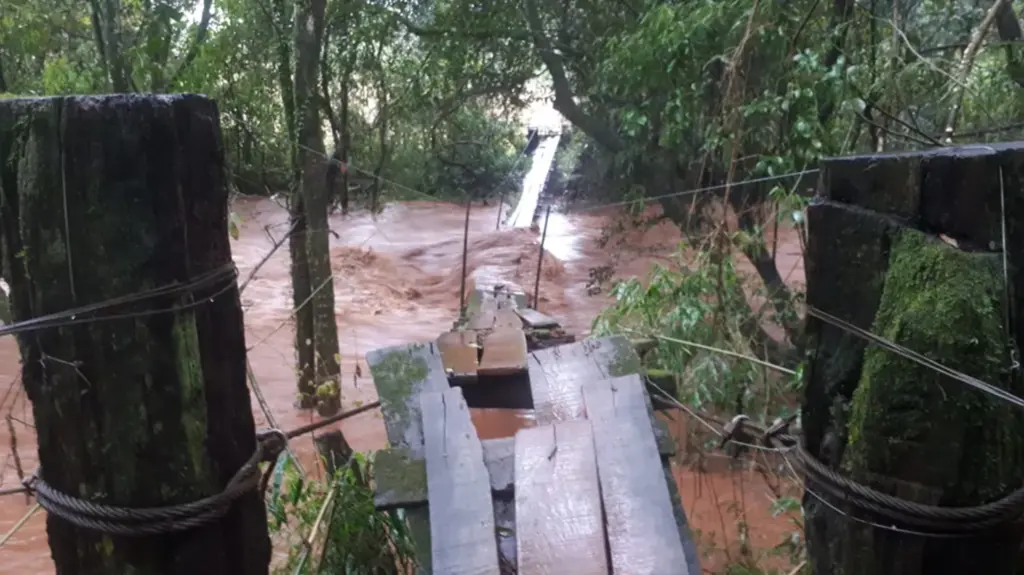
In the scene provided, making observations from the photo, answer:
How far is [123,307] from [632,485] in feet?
4.38

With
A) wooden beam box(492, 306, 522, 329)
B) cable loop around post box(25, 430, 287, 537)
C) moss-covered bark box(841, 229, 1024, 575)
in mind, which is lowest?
wooden beam box(492, 306, 522, 329)

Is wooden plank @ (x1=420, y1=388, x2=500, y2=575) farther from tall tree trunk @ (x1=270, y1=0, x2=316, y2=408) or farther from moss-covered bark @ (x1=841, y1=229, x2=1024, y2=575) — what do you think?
tall tree trunk @ (x1=270, y1=0, x2=316, y2=408)

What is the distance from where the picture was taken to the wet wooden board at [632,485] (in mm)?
1880

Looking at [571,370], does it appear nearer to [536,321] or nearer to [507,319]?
[507,319]

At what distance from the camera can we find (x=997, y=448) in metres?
1.35

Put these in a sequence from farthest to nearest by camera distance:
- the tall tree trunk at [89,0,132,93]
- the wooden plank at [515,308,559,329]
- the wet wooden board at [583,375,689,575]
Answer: the tall tree trunk at [89,0,132,93] < the wooden plank at [515,308,559,329] < the wet wooden board at [583,375,689,575]

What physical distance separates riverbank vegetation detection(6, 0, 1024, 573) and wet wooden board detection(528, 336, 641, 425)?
592 millimetres

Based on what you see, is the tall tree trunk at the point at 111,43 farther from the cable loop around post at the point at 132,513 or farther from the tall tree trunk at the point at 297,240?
the cable loop around post at the point at 132,513

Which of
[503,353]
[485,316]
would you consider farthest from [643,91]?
[503,353]

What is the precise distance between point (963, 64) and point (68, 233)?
3951mm

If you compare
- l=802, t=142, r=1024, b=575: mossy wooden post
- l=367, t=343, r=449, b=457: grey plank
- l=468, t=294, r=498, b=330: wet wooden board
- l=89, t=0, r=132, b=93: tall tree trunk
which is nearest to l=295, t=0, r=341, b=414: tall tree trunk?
l=89, t=0, r=132, b=93: tall tree trunk

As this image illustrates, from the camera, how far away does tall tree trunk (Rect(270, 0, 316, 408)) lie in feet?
21.4

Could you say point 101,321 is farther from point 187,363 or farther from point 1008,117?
point 1008,117

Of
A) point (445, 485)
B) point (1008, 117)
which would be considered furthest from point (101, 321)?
point (1008, 117)
